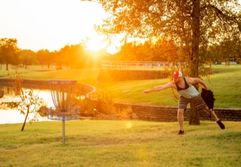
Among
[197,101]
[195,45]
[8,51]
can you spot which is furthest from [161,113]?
[8,51]

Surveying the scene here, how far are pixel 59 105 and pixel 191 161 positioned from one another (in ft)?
17.9

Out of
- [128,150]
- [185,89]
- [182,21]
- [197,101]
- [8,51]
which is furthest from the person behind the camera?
[8,51]

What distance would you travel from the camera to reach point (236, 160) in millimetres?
12266

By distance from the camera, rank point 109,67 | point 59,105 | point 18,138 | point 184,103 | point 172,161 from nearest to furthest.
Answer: point 172,161 < point 59,105 < point 184,103 < point 18,138 < point 109,67

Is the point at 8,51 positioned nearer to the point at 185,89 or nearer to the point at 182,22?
the point at 182,22

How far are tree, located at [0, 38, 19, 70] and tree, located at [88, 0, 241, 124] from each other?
127295 millimetres

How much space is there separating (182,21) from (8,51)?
5127 inches

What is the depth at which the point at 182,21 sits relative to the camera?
2269 centimetres

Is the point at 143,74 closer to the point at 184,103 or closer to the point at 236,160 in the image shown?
the point at 184,103

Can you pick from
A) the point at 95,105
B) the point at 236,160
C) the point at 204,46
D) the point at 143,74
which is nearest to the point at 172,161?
the point at 236,160

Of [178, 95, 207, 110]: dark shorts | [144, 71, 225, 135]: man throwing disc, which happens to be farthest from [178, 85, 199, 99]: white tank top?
[178, 95, 207, 110]: dark shorts

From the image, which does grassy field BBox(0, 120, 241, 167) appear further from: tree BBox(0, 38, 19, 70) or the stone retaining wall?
tree BBox(0, 38, 19, 70)

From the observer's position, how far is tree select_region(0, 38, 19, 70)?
482ft

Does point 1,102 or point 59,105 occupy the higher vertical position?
point 59,105
